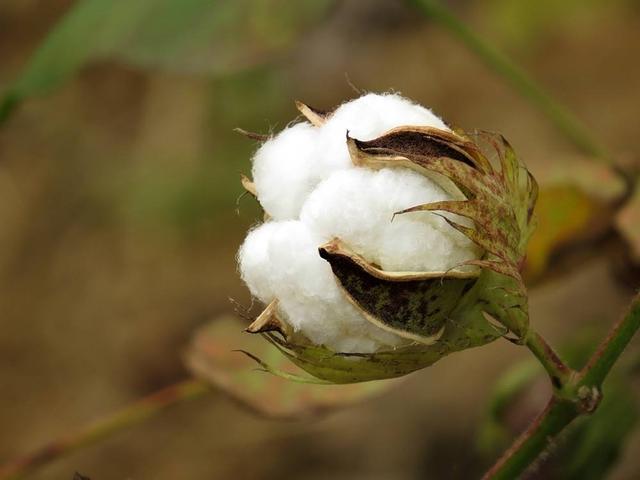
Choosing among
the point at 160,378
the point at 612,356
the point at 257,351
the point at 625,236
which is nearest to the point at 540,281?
the point at 625,236

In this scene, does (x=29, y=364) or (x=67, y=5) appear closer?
(x=29, y=364)

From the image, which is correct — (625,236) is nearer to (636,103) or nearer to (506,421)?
(506,421)

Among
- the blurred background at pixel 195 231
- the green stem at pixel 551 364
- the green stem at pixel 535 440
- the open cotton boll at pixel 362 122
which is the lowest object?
the blurred background at pixel 195 231

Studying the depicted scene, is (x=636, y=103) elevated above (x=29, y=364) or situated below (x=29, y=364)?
above

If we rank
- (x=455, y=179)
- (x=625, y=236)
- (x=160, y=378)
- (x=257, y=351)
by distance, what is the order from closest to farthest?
1. (x=455, y=179)
2. (x=625, y=236)
3. (x=257, y=351)
4. (x=160, y=378)

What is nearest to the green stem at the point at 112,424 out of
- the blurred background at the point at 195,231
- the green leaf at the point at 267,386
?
the green leaf at the point at 267,386

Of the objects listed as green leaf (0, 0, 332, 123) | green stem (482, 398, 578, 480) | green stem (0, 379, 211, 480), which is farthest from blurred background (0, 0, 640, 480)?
green stem (482, 398, 578, 480)

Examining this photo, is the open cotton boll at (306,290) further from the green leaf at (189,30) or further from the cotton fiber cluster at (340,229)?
the green leaf at (189,30)

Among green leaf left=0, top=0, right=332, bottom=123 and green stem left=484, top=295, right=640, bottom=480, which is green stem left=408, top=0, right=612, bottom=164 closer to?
green leaf left=0, top=0, right=332, bottom=123
